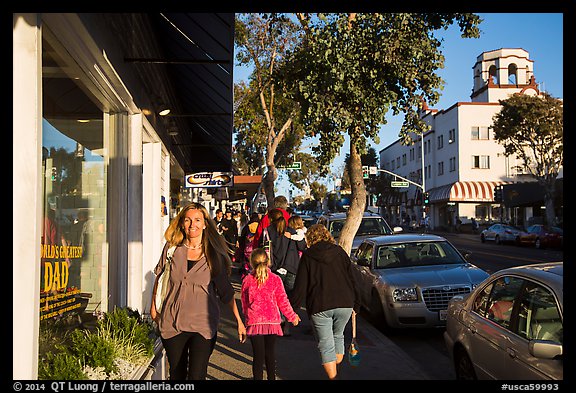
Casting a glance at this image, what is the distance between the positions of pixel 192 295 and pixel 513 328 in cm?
260

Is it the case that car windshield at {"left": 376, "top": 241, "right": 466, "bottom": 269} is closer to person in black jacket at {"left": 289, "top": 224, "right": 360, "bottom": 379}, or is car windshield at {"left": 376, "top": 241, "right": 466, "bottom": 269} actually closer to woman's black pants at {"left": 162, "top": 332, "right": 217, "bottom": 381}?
person in black jacket at {"left": 289, "top": 224, "right": 360, "bottom": 379}

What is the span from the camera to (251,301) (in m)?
6.04

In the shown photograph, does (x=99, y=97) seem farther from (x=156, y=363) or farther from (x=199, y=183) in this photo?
(x=199, y=183)

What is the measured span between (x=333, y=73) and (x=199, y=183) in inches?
321

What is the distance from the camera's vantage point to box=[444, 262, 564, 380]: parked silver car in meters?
4.19

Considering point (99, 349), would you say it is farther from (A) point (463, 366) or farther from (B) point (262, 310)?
(A) point (463, 366)

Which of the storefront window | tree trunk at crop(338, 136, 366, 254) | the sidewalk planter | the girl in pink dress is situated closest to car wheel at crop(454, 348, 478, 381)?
the girl in pink dress

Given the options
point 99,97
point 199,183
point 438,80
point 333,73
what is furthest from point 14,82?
point 199,183

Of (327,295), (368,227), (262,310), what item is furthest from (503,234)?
(262,310)

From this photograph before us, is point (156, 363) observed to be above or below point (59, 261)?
below

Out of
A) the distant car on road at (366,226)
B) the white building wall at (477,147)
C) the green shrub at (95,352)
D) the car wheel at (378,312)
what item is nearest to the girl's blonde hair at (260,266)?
the green shrub at (95,352)

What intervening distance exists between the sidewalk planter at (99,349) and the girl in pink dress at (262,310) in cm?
101

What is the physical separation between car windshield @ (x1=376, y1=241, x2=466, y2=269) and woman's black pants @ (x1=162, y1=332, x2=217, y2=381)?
Answer: 6.21m
